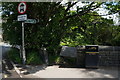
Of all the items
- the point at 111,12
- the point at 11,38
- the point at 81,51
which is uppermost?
the point at 111,12

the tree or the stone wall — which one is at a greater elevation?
the tree

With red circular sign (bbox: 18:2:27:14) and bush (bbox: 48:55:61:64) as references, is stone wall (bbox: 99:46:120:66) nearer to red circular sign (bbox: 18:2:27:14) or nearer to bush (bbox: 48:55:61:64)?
bush (bbox: 48:55:61:64)

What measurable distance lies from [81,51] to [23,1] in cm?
398

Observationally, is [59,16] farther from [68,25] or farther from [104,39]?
[104,39]

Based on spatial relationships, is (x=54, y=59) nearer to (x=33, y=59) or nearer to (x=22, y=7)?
(x=33, y=59)

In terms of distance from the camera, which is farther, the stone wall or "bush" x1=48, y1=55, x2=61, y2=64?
"bush" x1=48, y1=55, x2=61, y2=64

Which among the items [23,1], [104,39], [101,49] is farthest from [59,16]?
[104,39]

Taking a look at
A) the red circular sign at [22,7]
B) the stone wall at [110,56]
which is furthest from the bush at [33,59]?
the stone wall at [110,56]

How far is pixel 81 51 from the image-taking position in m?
7.36

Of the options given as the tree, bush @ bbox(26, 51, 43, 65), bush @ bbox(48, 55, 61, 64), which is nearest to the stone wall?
bush @ bbox(48, 55, 61, 64)

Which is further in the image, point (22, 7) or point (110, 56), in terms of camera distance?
point (110, 56)

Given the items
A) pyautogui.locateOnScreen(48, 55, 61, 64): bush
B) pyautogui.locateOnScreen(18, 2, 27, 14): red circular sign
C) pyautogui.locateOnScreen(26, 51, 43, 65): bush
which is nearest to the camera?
pyautogui.locateOnScreen(18, 2, 27, 14): red circular sign

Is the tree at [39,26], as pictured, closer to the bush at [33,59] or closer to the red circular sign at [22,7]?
the bush at [33,59]

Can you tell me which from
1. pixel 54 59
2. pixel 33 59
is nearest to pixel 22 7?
pixel 33 59
